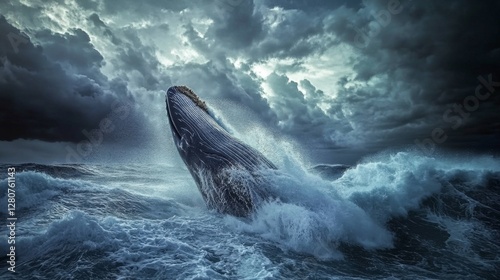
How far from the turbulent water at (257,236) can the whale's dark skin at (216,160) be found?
1.13 ft

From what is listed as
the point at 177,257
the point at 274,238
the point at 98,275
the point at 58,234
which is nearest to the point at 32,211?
the point at 58,234

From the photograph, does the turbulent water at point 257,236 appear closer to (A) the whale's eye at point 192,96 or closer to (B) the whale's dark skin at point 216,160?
(B) the whale's dark skin at point 216,160

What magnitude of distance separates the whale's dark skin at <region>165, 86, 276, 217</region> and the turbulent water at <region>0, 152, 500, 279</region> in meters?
0.34

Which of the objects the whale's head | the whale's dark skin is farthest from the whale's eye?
the whale's dark skin

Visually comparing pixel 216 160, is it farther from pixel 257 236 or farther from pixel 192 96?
pixel 192 96

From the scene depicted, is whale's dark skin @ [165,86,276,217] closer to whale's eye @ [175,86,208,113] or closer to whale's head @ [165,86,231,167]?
whale's head @ [165,86,231,167]

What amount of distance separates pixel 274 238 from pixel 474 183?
1120 cm

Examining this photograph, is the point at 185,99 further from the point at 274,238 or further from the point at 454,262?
the point at 454,262

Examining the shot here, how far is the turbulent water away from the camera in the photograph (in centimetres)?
375

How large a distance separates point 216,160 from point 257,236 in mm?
1934

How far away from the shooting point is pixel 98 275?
3377mm

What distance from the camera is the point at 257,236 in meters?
4.98

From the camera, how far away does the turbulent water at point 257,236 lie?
375 centimetres

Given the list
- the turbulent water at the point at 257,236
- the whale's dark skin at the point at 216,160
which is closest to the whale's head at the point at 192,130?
the whale's dark skin at the point at 216,160
